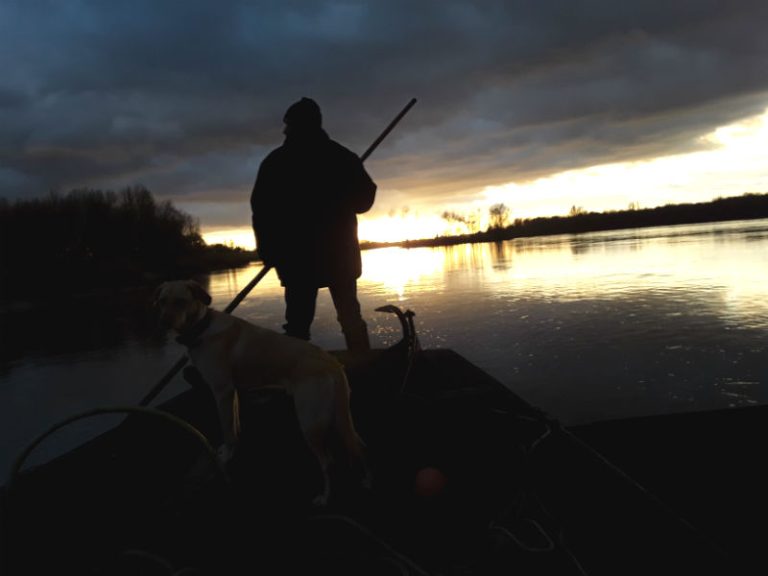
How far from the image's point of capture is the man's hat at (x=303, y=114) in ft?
15.4

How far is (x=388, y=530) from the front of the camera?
2633 mm

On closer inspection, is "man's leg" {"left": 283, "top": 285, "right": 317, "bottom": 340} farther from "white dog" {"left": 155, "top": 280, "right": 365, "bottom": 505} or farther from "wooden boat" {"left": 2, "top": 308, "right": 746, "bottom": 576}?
"white dog" {"left": 155, "top": 280, "right": 365, "bottom": 505}

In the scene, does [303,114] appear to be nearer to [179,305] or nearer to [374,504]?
[179,305]

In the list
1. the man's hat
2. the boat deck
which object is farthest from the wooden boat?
the man's hat

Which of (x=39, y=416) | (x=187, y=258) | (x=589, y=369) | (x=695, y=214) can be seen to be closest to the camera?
(x=589, y=369)

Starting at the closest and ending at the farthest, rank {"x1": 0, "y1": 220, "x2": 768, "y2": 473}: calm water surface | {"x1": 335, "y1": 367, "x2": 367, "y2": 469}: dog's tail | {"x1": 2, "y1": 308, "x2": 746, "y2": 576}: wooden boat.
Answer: {"x1": 2, "y1": 308, "x2": 746, "y2": 576}: wooden boat
{"x1": 335, "y1": 367, "x2": 367, "y2": 469}: dog's tail
{"x1": 0, "y1": 220, "x2": 768, "y2": 473}: calm water surface

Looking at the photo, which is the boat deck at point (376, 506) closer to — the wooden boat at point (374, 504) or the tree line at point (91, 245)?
the wooden boat at point (374, 504)

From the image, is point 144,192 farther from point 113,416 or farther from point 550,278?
point 113,416

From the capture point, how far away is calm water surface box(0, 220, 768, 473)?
686 centimetres

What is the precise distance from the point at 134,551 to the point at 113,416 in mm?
6934

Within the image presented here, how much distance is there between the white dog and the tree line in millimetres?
54323

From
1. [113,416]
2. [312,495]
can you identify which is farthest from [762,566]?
[113,416]

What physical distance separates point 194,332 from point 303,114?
8.01 feet

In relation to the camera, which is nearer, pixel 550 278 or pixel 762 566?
pixel 762 566
